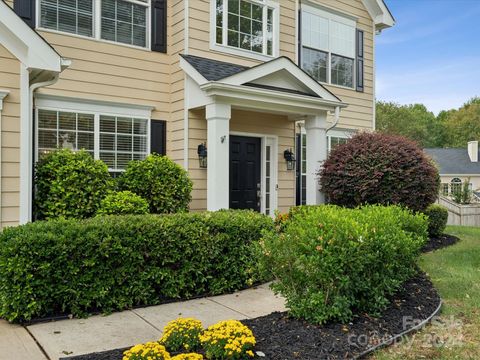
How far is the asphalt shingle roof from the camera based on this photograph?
7934mm

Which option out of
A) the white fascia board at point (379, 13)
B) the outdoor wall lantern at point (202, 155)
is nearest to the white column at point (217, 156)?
Answer: the outdoor wall lantern at point (202, 155)

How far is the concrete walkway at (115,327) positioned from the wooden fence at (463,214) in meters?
13.5

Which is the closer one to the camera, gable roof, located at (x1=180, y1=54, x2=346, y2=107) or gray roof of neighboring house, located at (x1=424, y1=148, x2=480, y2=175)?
gable roof, located at (x1=180, y1=54, x2=346, y2=107)

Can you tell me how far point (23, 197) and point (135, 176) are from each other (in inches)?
80.9

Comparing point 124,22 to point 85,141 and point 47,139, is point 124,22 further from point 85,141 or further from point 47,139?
point 47,139

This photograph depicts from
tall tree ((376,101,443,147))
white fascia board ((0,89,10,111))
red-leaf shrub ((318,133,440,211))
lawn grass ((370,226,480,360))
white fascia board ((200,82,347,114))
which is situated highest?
tall tree ((376,101,443,147))

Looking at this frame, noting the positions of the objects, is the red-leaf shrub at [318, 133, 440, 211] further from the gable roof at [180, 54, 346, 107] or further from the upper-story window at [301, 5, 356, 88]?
the upper-story window at [301, 5, 356, 88]

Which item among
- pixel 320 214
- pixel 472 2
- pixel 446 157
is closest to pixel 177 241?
pixel 320 214

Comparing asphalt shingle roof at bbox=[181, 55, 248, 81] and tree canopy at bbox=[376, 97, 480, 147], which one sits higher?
tree canopy at bbox=[376, 97, 480, 147]

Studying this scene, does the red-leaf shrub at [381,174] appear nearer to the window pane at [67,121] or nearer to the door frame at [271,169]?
the door frame at [271,169]

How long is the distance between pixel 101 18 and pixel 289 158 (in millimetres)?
4857

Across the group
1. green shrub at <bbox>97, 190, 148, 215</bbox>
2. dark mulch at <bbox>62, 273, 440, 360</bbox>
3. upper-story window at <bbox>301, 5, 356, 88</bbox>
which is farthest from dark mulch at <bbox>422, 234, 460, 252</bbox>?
green shrub at <bbox>97, 190, 148, 215</bbox>

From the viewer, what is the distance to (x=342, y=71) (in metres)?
11.8

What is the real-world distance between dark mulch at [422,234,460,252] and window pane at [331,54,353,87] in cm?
458
